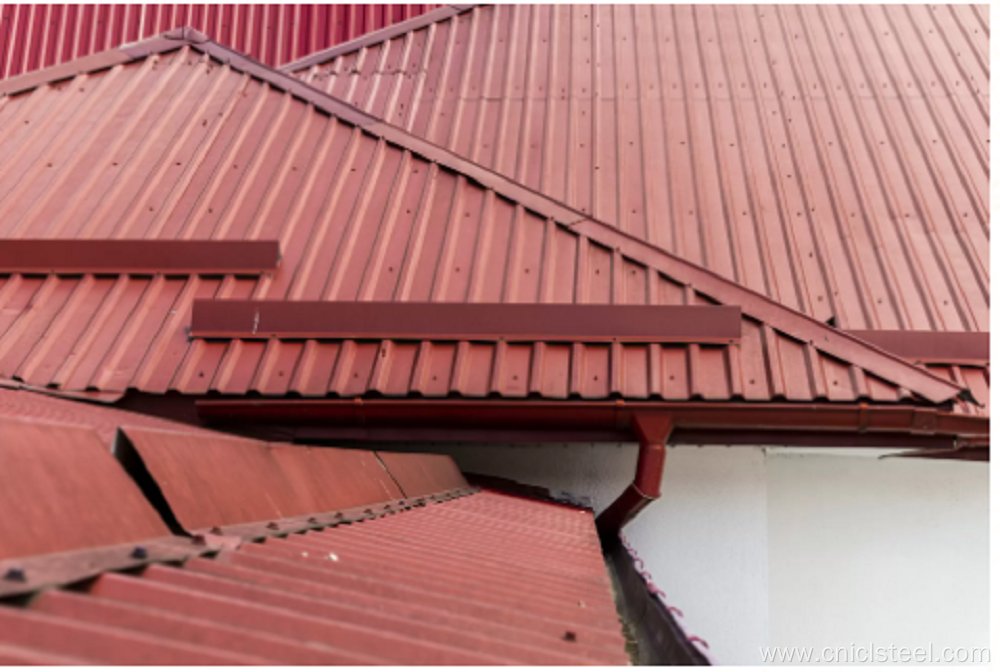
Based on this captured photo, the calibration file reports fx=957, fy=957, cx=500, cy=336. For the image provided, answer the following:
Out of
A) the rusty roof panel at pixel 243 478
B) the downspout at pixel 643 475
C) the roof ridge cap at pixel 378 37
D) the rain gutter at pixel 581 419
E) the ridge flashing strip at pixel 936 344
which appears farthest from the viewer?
the roof ridge cap at pixel 378 37

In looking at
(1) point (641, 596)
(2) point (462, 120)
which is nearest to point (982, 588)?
(1) point (641, 596)

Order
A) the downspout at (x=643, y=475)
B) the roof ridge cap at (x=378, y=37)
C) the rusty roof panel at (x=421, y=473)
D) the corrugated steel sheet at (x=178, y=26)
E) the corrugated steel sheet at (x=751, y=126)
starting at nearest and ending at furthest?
the rusty roof panel at (x=421, y=473), the downspout at (x=643, y=475), the corrugated steel sheet at (x=751, y=126), the roof ridge cap at (x=378, y=37), the corrugated steel sheet at (x=178, y=26)

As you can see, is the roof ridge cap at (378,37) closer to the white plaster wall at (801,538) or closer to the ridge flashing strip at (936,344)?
the white plaster wall at (801,538)

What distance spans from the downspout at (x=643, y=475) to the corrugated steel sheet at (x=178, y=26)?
25.9ft

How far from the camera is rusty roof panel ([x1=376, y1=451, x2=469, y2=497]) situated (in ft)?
13.6

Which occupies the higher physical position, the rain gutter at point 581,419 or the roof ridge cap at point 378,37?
the roof ridge cap at point 378,37

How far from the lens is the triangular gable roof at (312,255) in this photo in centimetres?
465

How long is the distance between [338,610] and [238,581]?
7.9 inches

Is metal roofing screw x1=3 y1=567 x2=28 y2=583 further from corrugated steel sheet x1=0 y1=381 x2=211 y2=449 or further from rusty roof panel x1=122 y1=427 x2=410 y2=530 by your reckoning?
corrugated steel sheet x1=0 y1=381 x2=211 y2=449

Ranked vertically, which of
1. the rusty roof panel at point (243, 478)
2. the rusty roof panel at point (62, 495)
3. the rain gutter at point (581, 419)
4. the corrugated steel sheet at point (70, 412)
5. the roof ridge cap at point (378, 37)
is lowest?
the rusty roof panel at point (62, 495)

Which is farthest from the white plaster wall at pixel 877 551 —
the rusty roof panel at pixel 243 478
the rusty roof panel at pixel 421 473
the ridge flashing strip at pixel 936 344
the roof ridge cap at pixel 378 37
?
the roof ridge cap at pixel 378 37

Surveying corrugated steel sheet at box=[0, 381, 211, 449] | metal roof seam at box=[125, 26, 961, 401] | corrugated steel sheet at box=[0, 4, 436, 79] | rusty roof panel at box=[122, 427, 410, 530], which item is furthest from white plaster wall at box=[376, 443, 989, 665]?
corrugated steel sheet at box=[0, 4, 436, 79]

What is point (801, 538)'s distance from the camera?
5.41 metres

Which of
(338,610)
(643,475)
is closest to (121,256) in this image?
(643,475)
